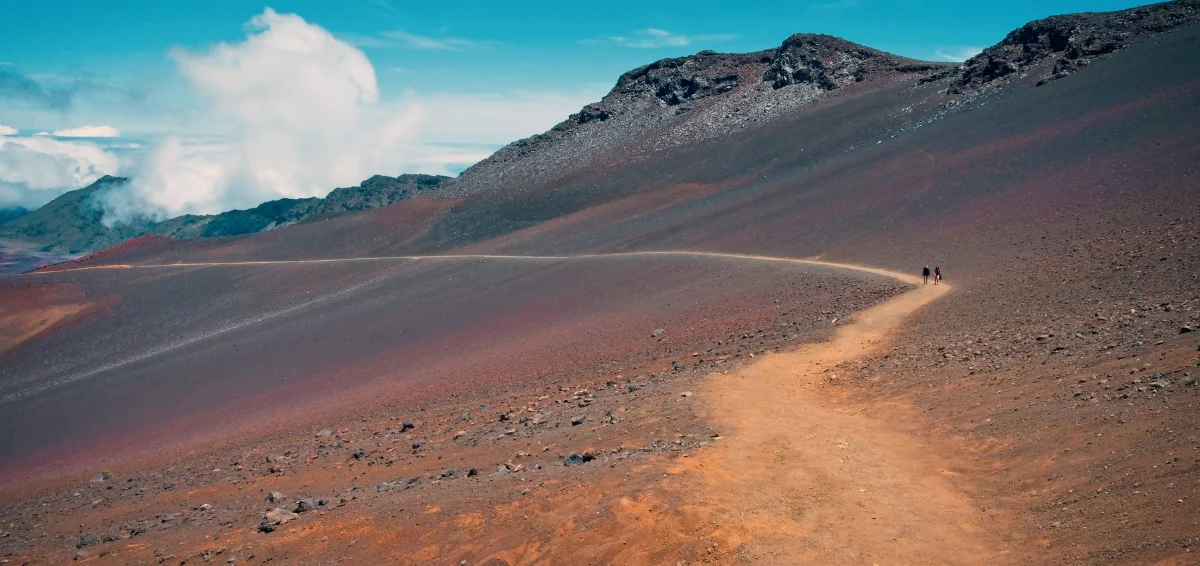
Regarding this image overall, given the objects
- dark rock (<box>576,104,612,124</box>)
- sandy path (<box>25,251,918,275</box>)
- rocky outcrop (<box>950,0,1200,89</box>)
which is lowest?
sandy path (<box>25,251,918,275</box>)

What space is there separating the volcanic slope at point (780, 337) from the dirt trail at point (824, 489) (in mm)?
89

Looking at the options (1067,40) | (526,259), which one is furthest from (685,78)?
(526,259)

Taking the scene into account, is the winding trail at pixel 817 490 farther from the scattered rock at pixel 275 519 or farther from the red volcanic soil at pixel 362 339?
the red volcanic soil at pixel 362 339

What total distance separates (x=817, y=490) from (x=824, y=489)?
4.3 inches

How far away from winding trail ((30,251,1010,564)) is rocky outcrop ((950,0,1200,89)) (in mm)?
48354

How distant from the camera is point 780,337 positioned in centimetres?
2222

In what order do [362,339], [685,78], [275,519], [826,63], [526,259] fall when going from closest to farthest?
1. [275,519]
2. [362,339]
3. [526,259]
4. [826,63]
5. [685,78]

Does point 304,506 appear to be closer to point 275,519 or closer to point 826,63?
point 275,519

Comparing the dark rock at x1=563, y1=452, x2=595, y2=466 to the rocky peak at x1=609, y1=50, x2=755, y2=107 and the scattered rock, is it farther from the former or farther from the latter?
the rocky peak at x1=609, y1=50, x2=755, y2=107

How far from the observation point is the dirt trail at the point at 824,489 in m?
9.38

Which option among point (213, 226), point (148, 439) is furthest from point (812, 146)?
point (213, 226)

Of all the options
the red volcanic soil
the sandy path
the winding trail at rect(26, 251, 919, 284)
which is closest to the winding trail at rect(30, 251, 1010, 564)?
the red volcanic soil

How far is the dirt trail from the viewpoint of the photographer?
9383 mm

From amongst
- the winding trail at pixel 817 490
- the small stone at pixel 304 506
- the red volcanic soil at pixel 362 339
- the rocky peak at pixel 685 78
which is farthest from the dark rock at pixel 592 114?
the small stone at pixel 304 506
